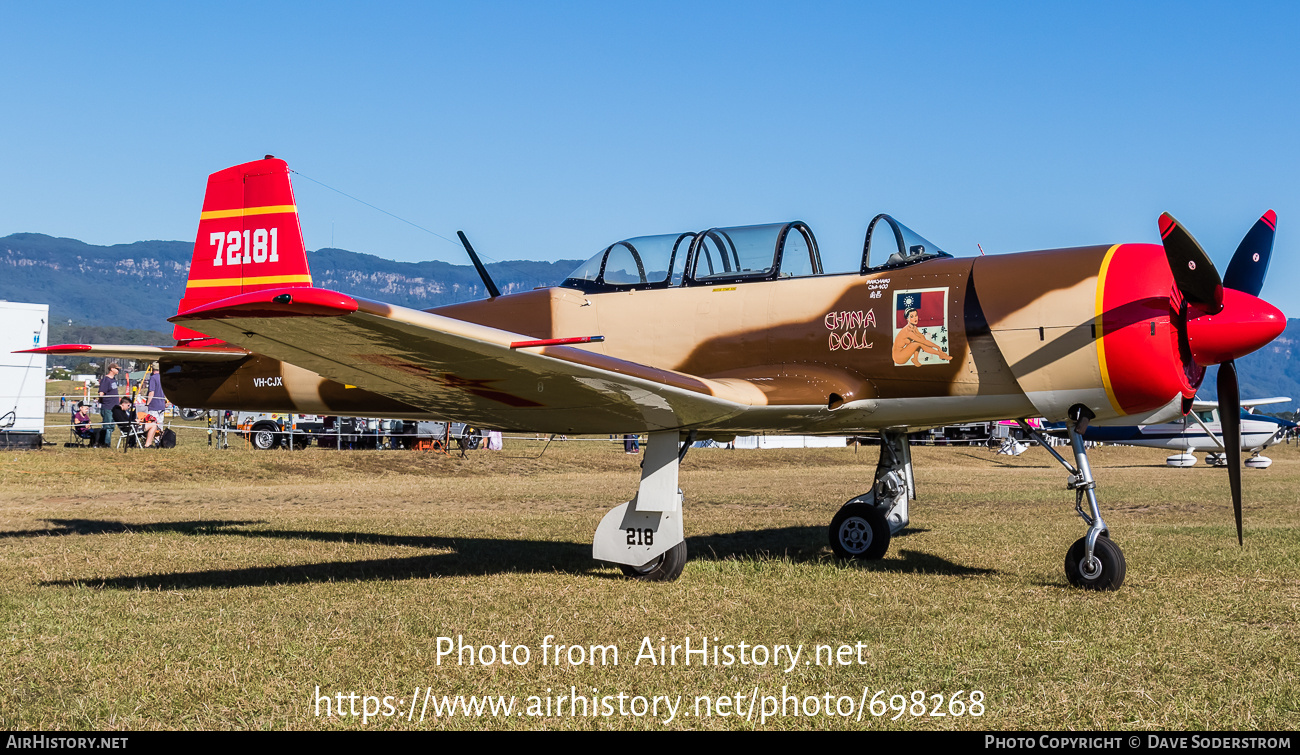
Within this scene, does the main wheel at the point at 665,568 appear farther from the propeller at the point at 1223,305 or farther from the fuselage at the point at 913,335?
the propeller at the point at 1223,305

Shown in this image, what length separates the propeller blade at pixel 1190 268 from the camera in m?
7.32

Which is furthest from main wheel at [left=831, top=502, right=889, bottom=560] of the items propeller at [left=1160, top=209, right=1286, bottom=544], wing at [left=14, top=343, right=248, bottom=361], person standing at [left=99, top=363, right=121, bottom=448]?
person standing at [left=99, top=363, right=121, bottom=448]

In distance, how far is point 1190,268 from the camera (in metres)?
7.44

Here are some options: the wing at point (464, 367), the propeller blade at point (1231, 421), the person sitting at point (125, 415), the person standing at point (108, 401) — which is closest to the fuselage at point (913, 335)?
the wing at point (464, 367)

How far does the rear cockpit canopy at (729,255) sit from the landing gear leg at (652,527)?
169 cm

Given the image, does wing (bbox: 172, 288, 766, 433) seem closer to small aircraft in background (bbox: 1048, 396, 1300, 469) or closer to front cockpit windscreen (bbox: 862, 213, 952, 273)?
front cockpit windscreen (bbox: 862, 213, 952, 273)

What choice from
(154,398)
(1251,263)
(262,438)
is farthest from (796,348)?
(262,438)

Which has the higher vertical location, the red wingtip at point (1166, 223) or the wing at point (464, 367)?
the red wingtip at point (1166, 223)

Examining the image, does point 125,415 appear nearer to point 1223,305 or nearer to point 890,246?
point 890,246

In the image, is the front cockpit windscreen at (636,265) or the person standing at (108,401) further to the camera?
the person standing at (108,401)

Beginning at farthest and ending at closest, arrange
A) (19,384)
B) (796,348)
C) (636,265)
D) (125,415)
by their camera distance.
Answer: (125,415), (19,384), (636,265), (796,348)

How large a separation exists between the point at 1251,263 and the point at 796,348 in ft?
12.2

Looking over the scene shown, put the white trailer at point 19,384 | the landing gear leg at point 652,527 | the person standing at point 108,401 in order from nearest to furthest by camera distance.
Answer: the landing gear leg at point 652,527 < the white trailer at point 19,384 < the person standing at point 108,401

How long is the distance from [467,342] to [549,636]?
78.1 inches
